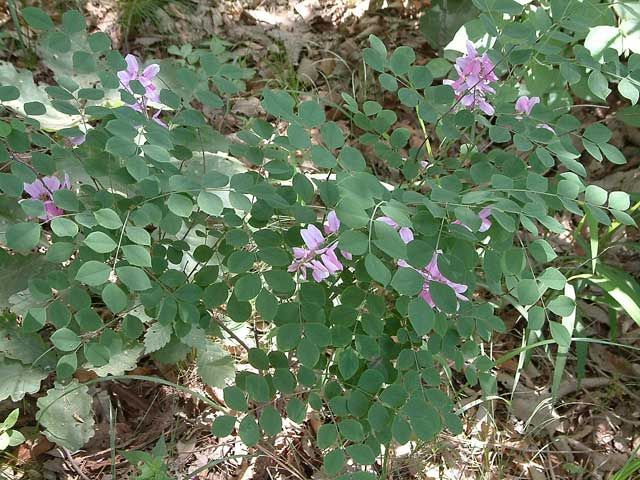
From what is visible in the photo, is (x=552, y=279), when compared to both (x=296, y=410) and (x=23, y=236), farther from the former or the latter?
(x=23, y=236)

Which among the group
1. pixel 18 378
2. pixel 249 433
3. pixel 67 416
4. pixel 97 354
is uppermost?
pixel 97 354

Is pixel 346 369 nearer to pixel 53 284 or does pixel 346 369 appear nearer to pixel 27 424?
pixel 53 284

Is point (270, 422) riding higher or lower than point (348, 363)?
lower

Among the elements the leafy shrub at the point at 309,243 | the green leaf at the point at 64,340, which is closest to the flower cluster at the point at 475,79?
the leafy shrub at the point at 309,243

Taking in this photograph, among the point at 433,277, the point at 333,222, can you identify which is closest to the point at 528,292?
the point at 433,277

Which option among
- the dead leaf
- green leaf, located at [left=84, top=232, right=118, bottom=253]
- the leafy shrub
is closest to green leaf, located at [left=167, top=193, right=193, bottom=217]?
the leafy shrub

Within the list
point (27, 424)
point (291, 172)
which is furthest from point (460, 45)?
point (27, 424)

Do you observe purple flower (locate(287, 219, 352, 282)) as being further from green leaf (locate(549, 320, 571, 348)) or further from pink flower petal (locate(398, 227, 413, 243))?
green leaf (locate(549, 320, 571, 348))

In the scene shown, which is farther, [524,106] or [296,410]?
[524,106]
